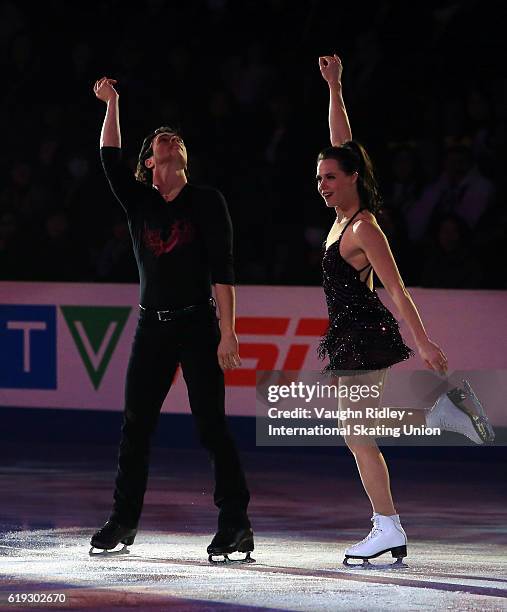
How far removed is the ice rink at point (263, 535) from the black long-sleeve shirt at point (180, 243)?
1.34 meters

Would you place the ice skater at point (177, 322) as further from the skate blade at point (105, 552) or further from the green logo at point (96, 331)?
the green logo at point (96, 331)

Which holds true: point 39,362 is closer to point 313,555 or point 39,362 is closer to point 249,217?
point 249,217

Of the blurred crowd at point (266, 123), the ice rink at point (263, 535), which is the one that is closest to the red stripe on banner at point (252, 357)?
the ice rink at point (263, 535)

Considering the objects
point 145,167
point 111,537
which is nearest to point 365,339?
point 145,167

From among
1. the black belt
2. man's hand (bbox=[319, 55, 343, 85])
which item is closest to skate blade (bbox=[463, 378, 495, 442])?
the black belt

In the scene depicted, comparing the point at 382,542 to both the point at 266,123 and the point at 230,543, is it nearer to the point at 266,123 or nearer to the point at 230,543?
the point at 230,543

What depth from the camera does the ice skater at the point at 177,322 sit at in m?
8.63

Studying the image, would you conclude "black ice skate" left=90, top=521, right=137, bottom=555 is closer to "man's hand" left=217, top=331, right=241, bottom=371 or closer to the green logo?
"man's hand" left=217, top=331, right=241, bottom=371

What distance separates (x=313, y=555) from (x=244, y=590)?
3.97 feet

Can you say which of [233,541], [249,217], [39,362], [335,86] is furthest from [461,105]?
[233,541]

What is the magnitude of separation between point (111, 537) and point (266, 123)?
870 centimetres

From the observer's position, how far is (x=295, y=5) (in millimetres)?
18156

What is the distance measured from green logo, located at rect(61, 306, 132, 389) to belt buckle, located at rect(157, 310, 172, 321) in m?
5.98

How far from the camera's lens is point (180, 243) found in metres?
8.65
